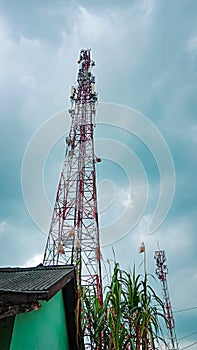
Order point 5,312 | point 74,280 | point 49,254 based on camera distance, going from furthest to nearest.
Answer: point 49,254 < point 74,280 < point 5,312

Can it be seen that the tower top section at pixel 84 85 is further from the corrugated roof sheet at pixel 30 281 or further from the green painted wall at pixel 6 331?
the green painted wall at pixel 6 331

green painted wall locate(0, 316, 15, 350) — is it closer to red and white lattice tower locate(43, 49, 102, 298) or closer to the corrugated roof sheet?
the corrugated roof sheet

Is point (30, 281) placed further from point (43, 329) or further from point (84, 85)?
point (84, 85)

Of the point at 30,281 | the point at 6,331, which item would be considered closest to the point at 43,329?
the point at 30,281

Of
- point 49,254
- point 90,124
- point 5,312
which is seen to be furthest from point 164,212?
point 90,124

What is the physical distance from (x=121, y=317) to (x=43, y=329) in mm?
727

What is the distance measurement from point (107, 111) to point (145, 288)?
18.0ft

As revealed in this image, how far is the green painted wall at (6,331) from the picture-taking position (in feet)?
6.47

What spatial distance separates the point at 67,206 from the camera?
8414 mm

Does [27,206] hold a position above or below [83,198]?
below

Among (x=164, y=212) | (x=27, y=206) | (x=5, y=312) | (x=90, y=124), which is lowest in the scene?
(x=5, y=312)

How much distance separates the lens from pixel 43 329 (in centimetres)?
266

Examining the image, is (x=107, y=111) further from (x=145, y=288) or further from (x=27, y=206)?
(x=145, y=288)

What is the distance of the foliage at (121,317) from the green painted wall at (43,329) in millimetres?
277
